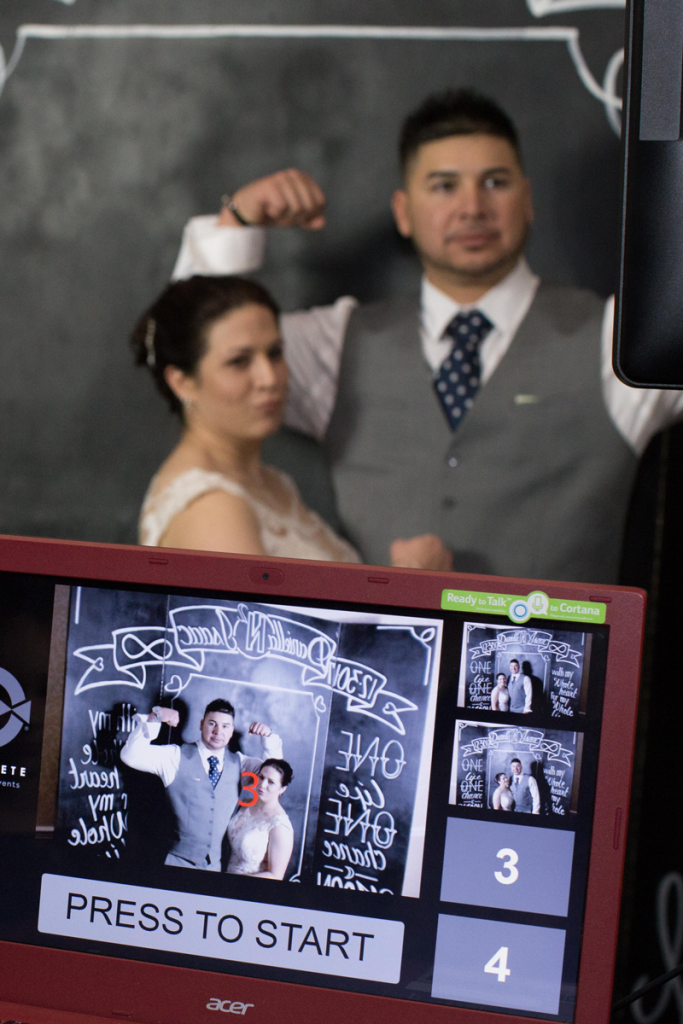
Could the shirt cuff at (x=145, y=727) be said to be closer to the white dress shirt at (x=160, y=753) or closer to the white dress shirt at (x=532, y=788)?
the white dress shirt at (x=160, y=753)

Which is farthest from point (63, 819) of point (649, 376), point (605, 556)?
point (605, 556)

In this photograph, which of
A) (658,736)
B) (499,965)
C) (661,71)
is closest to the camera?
(661,71)

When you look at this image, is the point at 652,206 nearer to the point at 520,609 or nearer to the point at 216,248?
the point at 520,609

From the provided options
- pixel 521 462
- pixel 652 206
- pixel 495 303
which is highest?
pixel 495 303

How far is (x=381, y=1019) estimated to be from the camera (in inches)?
22.8

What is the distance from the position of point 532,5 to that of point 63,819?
4.17 ft

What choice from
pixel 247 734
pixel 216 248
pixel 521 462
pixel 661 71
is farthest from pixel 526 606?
pixel 216 248

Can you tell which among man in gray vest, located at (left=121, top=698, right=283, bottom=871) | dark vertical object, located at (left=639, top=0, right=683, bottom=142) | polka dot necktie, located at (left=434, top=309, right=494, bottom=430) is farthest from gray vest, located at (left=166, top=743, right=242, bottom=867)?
polka dot necktie, located at (left=434, top=309, right=494, bottom=430)

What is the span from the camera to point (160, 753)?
0.61 metres

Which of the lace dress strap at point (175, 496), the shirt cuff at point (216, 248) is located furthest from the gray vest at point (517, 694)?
the shirt cuff at point (216, 248)

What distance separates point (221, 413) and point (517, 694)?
2.97 ft

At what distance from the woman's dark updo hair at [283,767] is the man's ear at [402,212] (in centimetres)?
96

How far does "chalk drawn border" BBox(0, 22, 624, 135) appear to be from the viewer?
129cm

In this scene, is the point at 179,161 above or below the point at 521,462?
above
